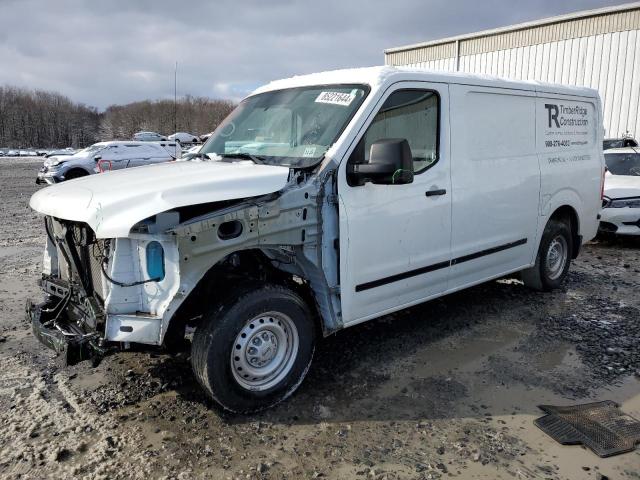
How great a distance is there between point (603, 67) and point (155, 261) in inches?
821

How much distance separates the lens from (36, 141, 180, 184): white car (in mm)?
19422

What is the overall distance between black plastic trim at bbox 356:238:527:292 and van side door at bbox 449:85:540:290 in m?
0.01

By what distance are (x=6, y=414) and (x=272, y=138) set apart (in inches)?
105

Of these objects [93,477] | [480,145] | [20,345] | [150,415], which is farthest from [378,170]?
[20,345]

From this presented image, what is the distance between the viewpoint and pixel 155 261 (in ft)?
9.78

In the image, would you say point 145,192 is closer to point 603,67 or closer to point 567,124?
point 567,124

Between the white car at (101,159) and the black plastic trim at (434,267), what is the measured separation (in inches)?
624

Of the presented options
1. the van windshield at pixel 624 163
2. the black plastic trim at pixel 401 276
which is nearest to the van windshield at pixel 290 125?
the black plastic trim at pixel 401 276

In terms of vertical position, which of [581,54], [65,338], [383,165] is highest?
[581,54]

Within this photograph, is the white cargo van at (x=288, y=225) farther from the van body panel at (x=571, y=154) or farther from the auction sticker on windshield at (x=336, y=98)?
the van body panel at (x=571, y=154)

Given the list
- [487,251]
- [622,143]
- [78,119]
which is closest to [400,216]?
[487,251]

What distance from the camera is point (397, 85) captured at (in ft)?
12.9

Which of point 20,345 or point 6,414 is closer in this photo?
point 6,414

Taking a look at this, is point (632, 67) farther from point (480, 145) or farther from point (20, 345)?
point (20, 345)
